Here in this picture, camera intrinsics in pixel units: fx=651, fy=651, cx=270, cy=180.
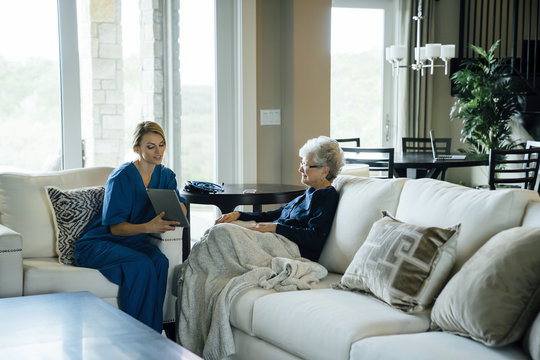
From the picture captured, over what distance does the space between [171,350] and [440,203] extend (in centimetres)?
129

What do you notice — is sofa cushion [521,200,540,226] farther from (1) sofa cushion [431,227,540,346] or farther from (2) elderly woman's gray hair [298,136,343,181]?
(2) elderly woman's gray hair [298,136,343,181]

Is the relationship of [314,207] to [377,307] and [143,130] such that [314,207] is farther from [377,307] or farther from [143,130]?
[143,130]

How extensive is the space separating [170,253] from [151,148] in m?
0.57

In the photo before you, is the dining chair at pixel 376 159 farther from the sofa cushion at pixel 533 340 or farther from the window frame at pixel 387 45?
the sofa cushion at pixel 533 340

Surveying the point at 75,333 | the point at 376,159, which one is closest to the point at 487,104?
the point at 376,159

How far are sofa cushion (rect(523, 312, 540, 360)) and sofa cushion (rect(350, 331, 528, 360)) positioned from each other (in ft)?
0.16

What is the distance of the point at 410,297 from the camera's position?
248 centimetres

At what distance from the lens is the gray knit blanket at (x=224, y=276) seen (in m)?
2.87

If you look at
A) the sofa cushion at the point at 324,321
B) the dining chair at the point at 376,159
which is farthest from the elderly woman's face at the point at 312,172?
the dining chair at the point at 376,159

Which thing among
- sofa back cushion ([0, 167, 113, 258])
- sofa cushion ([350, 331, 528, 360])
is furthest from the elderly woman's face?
sofa back cushion ([0, 167, 113, 258])

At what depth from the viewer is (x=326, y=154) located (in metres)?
3.37

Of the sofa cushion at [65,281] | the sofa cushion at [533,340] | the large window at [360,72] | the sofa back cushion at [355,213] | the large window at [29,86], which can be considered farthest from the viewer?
the large window at [360,72]

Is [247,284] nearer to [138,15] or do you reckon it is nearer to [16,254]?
[16,254]

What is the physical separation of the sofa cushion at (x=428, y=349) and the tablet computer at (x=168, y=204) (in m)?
1.31
